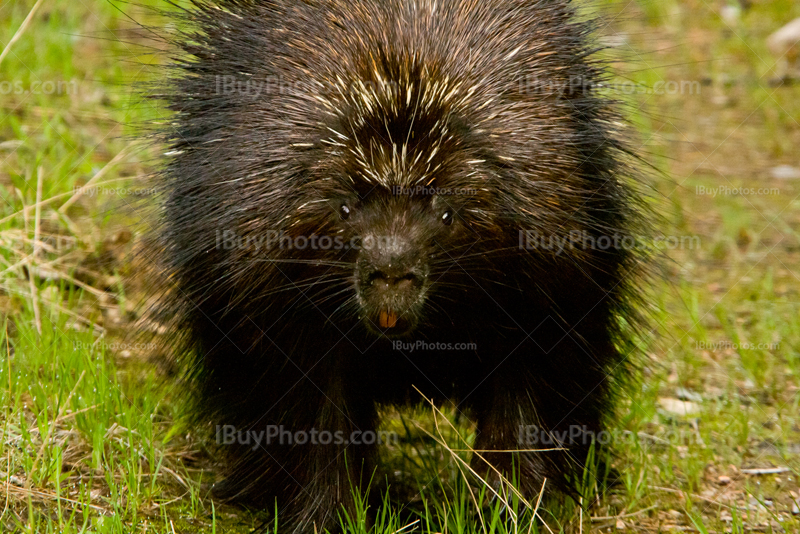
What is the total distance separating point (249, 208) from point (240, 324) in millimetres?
452

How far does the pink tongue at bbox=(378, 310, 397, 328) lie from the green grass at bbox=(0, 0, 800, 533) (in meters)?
0.76

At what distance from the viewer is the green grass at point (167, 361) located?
3.55 metres

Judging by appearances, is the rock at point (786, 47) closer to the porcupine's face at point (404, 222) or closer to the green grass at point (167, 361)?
the green grass at point (167, 361)

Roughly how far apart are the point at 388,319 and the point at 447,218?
1.27 ft

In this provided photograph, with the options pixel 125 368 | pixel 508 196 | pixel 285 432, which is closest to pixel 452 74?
pixel 508 196

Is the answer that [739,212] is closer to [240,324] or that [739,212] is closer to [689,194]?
[689,194]

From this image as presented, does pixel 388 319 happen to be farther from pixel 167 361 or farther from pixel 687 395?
pixel 687 395

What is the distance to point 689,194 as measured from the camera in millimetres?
6734

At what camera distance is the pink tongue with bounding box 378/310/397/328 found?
279cm

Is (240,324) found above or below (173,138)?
below

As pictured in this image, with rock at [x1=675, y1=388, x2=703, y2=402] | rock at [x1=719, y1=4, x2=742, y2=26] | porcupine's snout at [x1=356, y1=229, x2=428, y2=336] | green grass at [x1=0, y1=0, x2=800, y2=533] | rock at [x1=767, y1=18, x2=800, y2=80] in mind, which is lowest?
rock at [x1=675, y1=388, x2=703, y2=402]

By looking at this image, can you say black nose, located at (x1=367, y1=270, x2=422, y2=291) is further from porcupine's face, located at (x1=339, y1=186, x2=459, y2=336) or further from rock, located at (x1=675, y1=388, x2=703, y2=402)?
rock, located at (x1=675, y1=388, x2=703, y2=402)

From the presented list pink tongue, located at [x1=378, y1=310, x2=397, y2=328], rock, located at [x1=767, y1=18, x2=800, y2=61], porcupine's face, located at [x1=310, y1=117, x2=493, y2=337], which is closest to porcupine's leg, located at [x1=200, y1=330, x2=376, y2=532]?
porcupine's face, located at [x1=310, y1=117, x2=493, y2=337]

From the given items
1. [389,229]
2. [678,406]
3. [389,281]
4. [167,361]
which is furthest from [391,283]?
[678,406]
